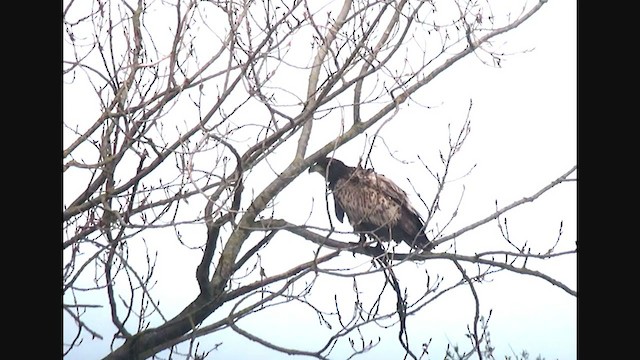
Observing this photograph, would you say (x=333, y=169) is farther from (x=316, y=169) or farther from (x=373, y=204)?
(x=373, y=204)

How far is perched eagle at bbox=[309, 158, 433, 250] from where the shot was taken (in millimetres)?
4309

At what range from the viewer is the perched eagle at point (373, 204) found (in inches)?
170

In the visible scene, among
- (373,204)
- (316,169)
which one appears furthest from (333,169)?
(373,204)

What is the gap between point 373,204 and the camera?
175 inches

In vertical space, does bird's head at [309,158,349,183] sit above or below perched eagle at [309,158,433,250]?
above

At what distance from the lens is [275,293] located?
3551 millimetres

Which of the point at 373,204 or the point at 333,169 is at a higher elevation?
the point at 333,169

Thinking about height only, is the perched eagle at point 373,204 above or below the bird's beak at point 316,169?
below

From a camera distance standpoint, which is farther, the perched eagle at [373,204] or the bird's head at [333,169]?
the bird's head at [333,169]

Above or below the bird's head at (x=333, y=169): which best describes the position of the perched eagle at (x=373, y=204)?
below

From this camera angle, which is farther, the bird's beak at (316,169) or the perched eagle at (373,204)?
the bird's beak at (316,169)

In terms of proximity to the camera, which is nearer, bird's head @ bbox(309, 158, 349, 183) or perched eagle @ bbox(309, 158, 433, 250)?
perched eagle @ bbox(309, 158, 433, 250)
